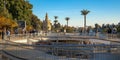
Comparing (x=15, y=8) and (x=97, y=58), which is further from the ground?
(x=15, y=8)

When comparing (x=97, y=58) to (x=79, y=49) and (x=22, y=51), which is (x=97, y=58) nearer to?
(x=79, y=49)

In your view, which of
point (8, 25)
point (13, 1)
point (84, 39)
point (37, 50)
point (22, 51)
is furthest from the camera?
point (13, 1)

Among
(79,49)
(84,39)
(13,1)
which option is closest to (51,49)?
(79,49)

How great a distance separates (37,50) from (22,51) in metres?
2.02

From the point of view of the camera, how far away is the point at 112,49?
14.5m

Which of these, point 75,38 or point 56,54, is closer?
point 56,54

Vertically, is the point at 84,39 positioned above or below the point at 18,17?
below

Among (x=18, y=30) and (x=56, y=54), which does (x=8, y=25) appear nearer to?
(x=18, y=30)

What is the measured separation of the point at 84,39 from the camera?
59.8 m

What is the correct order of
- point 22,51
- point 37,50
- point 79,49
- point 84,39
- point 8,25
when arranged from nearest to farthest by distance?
point 79,49, point 37,50, point 22,51, point 8,25, point 84,39

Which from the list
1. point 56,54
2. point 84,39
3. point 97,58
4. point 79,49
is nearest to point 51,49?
point 56,54

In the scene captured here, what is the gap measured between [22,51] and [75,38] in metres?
45.8

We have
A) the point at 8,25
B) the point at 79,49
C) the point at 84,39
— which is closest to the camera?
the point at 79,49

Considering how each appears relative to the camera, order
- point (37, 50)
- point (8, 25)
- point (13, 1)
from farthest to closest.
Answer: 1. point (13, 1)
2. point (8, 25)
3. point (37, 50)
